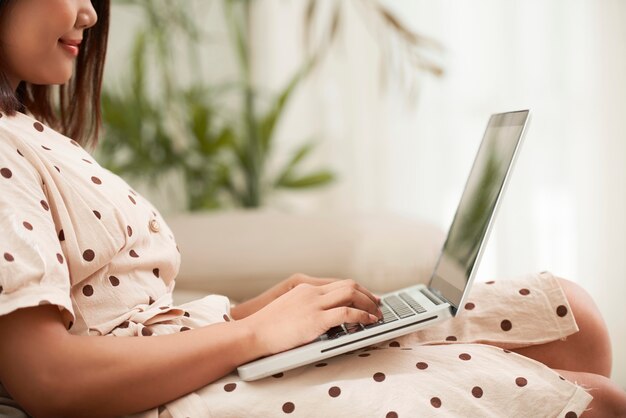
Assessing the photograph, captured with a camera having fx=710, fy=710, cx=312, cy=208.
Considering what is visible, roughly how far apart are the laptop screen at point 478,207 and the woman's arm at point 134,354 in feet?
0.52

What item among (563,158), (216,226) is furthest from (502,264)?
(216,226)

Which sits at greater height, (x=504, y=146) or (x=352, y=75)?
(x=504, y=146)

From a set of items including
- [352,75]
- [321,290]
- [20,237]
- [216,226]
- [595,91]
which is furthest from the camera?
[352,75]

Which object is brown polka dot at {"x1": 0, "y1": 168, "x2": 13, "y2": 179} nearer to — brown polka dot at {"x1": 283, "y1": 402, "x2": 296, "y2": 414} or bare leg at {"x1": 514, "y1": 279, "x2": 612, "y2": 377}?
brown polka dot at {"x1": 283, "y1": 402, "x2": 296, "y2": 414}

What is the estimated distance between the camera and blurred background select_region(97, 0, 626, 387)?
272 centimetres

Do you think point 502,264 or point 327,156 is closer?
point 502,264

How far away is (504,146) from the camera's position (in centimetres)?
92

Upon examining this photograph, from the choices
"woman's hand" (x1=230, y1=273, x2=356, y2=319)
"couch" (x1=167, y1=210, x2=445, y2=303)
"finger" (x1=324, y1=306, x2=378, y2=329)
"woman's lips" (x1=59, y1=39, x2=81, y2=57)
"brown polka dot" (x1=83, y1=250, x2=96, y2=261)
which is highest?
"woman's lips" (x1=59, y1=39, x2=81, y2=57)

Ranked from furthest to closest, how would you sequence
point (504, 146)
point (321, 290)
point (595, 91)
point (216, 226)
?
1. point (595, 91)
2. point (216, 226)
3. point (504, 146)
4. point (321, 290)

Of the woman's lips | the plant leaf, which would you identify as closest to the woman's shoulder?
the woman's lips

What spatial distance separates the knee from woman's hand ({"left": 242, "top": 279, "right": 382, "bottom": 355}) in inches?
11.2

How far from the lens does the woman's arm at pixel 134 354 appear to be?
0.69 metres

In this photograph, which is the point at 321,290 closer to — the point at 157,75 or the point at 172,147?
the point at 172,147

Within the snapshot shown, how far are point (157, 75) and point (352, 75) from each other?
899mm
